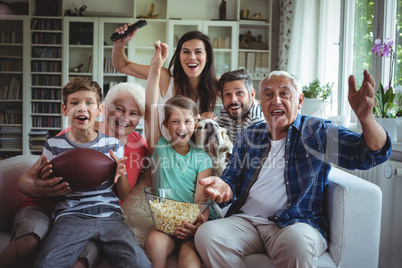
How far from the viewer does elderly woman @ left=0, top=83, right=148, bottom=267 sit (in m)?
1.34

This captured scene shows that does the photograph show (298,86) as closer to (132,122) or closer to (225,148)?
(225,148)

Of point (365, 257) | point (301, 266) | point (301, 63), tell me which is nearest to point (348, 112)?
point (301, 63)

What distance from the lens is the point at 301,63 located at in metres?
4.19

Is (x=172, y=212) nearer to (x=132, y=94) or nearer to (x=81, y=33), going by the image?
(x=132, y=94)

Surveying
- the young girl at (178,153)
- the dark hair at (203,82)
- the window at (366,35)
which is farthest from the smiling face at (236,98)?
the window at (366,35)

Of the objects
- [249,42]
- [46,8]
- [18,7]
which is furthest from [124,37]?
[18,7]

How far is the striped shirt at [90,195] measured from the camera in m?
1.48

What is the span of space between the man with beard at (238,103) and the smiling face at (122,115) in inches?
23.3

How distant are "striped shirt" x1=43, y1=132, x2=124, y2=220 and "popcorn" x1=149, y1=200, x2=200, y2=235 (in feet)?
0.71

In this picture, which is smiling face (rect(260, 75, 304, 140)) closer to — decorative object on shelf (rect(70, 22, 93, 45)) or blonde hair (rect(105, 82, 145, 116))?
blonde hair (rect(105, 82, 145, 116))

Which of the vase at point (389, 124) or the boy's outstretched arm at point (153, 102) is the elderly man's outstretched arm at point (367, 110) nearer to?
the vase at point (389, 124)

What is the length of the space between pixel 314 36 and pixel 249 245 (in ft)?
11.2

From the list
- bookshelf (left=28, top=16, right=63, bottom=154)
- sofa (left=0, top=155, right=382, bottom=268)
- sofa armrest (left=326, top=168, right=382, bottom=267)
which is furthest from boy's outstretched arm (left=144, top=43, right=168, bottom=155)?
bookshelf (left=28, top=16, right=63, bottom=154)

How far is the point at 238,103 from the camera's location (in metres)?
2.11
